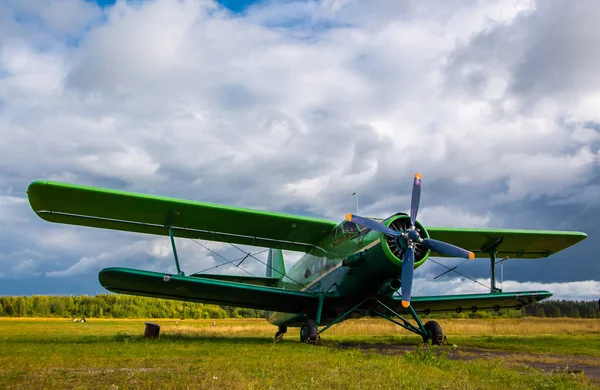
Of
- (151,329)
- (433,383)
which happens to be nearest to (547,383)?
(433,383)

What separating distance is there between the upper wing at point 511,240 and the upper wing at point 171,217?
17.3ft

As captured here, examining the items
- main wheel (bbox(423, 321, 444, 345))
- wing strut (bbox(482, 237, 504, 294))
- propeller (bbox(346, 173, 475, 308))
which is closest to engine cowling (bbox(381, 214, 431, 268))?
propeller (bbox(346, 173, 475, 308))

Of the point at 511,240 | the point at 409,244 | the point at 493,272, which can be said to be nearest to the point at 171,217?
the point at 409,244

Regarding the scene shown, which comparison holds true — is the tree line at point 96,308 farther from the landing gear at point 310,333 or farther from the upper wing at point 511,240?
the landing gear at point 310,333

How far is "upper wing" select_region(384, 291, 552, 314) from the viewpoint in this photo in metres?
18.3

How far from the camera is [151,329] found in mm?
16156

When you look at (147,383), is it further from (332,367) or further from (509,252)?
(509,252)

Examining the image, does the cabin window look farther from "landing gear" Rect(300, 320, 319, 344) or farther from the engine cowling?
"landing gear" Rect(300, 320, 319, 344)

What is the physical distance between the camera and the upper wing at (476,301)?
18.3 metres

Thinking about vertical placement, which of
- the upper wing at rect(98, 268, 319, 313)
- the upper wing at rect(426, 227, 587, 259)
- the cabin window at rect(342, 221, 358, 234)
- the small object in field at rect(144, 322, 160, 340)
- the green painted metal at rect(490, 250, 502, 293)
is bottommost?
the small object in field at rect(144, 322, 160, 340)

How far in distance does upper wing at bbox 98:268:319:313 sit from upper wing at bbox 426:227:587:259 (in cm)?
583

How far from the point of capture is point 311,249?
19.3 m

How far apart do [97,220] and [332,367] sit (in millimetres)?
11533

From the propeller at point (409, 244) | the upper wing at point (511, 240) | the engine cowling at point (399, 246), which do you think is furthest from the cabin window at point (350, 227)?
the upper wing at point (511, 240)
